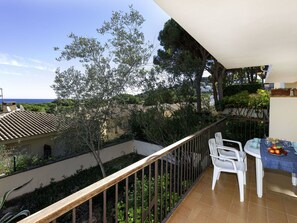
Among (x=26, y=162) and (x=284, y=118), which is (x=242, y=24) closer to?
(x=284, y=118)

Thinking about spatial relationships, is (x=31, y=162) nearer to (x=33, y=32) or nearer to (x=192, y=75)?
(x=33, y=32)

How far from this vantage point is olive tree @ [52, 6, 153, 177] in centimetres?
588

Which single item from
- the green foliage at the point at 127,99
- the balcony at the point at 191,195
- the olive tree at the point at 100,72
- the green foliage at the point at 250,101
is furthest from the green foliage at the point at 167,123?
the balcony at the point at 191,195

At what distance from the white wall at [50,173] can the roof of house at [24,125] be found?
176 cm

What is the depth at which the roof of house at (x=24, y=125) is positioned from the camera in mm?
7949

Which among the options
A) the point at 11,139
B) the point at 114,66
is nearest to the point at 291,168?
the point at 114,66

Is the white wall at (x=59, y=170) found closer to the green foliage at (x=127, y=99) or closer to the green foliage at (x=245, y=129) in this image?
the green foliage at (x=127, y=99)

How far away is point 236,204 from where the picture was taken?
2361 millimetres

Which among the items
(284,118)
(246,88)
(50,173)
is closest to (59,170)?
(50,173)

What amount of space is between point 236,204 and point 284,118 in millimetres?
2295

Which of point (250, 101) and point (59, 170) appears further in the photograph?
point (250, 101)

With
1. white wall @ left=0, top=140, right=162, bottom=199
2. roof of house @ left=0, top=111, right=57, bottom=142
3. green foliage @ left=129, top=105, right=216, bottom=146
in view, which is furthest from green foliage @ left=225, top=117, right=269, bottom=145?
roof of house @ left=0, top=111, right=57, bottom=142

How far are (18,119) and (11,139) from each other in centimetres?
236

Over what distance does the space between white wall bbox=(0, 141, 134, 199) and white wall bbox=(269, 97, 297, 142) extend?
6599 mm
